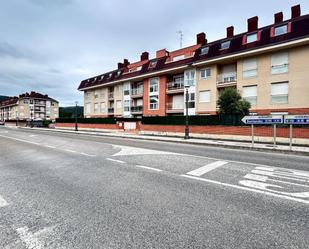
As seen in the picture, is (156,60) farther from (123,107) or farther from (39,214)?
(39,214)

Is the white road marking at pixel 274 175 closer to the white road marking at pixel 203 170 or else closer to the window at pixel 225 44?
the white road marking at pixel 203 170

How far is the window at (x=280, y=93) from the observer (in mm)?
19312

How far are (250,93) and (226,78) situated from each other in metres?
3.74

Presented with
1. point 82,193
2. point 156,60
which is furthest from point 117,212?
point 156,60

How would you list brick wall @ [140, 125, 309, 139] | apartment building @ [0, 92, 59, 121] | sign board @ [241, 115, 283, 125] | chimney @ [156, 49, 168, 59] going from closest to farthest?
sign board @ [241, 115, 283, 125], brick wall @ [140, 125, 309, 139], chimney @ [156, 49, 168, 59], apartment building @ [0, 92, 59, 121]

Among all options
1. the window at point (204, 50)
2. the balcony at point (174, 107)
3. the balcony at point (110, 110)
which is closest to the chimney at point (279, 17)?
the window at point (204, 50)

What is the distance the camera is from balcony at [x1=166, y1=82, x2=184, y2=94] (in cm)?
2798

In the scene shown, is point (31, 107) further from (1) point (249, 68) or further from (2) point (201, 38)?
(1) point (249, 68)

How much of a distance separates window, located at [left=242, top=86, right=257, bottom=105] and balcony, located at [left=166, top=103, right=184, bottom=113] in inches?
355

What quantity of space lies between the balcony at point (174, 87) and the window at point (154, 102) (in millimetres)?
2524

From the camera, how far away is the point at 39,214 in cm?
311

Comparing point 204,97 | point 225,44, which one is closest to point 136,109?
point 204,97

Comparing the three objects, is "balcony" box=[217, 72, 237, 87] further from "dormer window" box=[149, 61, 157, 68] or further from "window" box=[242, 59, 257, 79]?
"dormer window" box=[149, 61, 157, 68]

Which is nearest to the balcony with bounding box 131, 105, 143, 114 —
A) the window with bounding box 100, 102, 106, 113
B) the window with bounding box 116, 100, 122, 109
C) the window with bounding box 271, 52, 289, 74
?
the window with bounding box 116, 100, 122, 109
